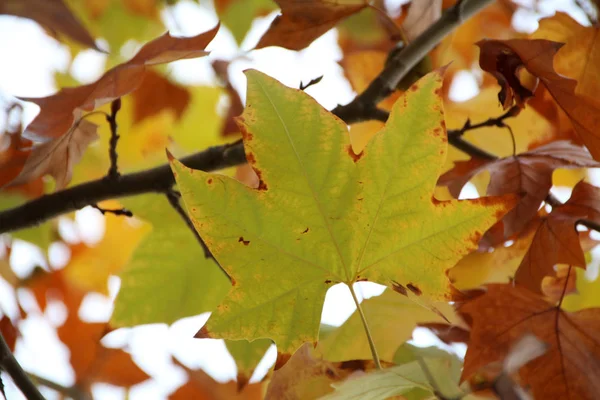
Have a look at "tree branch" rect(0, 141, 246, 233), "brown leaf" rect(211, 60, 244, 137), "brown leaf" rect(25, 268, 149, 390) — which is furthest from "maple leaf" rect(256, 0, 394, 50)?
"brown leaf" rect(25, 268, 149, 390)

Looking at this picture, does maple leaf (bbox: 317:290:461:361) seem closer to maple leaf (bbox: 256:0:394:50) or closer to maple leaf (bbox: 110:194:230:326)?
maple leaf (bbox: 110:194:230:326)

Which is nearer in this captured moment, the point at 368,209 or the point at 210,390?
the point at 368,209

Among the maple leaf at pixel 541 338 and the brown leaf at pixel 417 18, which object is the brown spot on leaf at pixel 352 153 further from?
the brown leaf at pixel 417 18

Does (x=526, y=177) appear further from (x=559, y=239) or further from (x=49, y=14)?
(x=49, y=14)

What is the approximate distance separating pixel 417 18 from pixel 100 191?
446mm

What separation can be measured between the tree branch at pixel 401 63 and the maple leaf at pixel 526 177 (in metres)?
0.14

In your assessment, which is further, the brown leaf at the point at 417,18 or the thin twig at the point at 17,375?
the brown leaf at the point at 417,18

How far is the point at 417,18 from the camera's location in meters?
0.75

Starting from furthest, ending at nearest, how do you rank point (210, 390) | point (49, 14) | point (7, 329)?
point (210, 390)
point (7, 329)
point (49, 14)

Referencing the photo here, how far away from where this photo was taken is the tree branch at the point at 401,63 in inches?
27.3

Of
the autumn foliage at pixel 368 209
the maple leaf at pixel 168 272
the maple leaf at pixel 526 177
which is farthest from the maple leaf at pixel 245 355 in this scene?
the maple leaf at pixel 526 177

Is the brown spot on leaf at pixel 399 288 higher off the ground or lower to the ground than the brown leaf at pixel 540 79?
lower

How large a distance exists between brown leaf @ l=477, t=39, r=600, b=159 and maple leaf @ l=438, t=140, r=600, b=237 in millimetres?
27

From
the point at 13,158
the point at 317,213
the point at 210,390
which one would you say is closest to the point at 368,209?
the point at 317,213
